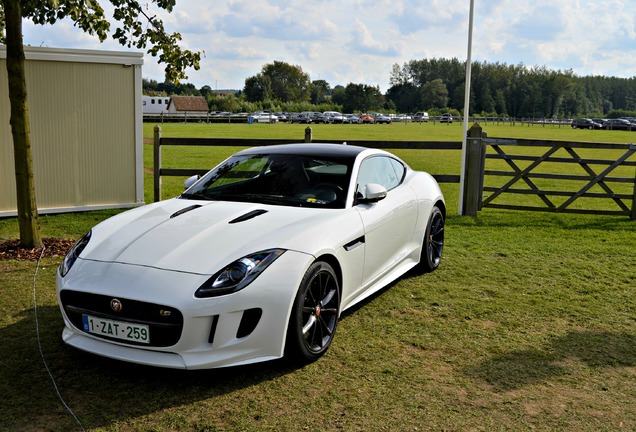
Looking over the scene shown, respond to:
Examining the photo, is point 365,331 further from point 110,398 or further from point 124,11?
point 124,11

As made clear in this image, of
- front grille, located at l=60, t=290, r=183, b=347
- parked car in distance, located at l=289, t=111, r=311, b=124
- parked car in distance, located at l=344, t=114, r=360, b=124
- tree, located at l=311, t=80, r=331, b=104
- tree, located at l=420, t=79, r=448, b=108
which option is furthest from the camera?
tree, located at l=311, t=80, r=331, b=104

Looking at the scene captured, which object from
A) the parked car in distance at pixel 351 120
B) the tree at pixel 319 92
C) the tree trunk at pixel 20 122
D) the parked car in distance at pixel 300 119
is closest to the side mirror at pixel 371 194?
the tree trunk at pixel 20 122

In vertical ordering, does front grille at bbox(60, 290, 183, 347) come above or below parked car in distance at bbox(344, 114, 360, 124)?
below

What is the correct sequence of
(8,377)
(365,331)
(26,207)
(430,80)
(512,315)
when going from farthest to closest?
1. (430,80)
2. (26,207)
3. (512,315)
4. (365,331)
5. (8,377)

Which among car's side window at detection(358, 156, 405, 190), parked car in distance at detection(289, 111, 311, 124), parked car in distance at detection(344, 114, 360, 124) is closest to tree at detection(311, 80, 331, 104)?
parked car in distance at detection(344, 114, 360, 124)

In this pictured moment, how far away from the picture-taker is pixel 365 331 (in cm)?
534

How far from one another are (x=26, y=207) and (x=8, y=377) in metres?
4.24

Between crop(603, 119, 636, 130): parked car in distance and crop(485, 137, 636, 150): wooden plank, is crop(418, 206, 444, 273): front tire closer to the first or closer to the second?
crop(485, 137, 636, 150): wooden plank

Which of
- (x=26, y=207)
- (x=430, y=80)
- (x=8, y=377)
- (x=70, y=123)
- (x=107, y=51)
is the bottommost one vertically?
(x=8, y=377)

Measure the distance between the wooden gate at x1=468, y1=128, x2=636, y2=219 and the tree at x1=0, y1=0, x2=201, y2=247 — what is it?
562cm

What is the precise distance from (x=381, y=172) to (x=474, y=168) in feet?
17.4

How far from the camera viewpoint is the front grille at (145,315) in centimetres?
395

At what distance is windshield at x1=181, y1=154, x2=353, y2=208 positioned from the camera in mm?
5398

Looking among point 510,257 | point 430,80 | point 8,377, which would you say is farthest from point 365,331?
point 430,80
